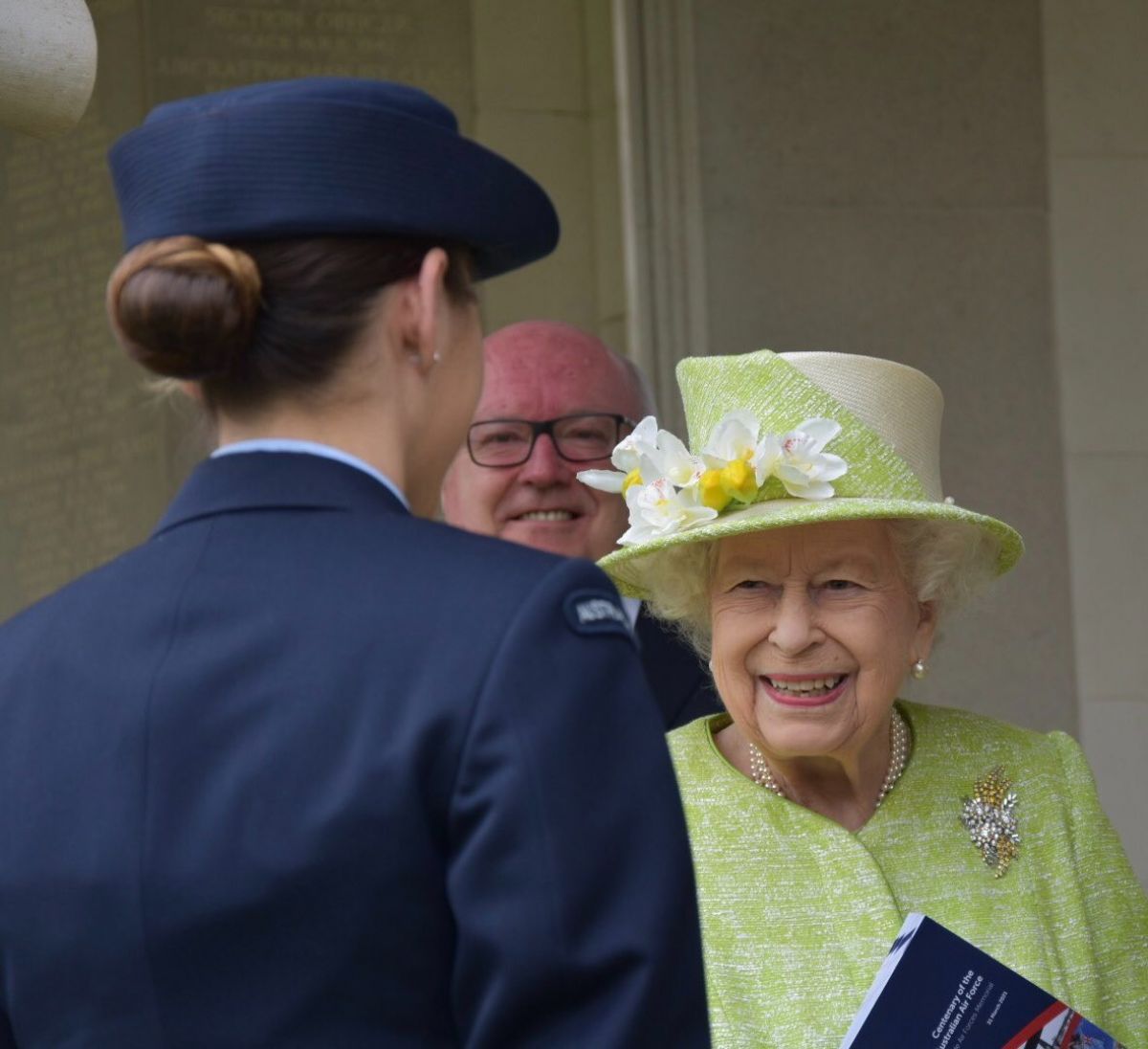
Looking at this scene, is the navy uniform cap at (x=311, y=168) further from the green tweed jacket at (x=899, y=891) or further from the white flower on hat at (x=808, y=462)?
the green tweed jacket at (x=899, y=891)

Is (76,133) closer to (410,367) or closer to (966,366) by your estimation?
(966,366)

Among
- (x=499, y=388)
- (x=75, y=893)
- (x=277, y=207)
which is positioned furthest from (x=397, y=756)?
(x=499, y=388)

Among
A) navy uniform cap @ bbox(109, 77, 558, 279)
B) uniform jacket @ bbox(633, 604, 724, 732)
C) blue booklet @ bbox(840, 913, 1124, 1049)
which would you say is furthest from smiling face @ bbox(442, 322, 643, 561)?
navy uniform cap @ bbox(109, 77, 558, 279)

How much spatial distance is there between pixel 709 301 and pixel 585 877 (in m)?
4.28

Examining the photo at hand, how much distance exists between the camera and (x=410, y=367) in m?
1.67

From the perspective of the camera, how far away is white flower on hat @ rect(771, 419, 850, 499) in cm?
303

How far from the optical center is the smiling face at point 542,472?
4.45 meters

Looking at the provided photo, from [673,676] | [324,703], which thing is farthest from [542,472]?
[324,703]

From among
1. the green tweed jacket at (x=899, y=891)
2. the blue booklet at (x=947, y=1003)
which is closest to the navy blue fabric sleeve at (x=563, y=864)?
the blue booklet at (x=947, y=1003)

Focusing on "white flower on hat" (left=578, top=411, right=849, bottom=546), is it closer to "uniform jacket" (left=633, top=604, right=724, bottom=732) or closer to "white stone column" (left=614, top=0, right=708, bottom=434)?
"uniform jacket" (left=633, top=604, right=724, bottom=732)

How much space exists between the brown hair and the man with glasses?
273 cm

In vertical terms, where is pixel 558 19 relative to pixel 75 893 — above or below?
above

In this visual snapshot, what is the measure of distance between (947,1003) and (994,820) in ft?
2.13

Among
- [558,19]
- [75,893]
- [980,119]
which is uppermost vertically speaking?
[558,19]
